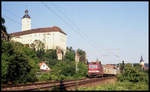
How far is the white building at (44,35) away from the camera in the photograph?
14380 centimetres

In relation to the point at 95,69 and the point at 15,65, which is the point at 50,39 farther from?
the point at 15,65

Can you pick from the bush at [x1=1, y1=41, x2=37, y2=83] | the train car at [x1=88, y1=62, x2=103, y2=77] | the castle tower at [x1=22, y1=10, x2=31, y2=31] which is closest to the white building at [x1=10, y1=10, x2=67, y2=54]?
the castle tower at [x1=22, y1=10, x2=31, y2=31]

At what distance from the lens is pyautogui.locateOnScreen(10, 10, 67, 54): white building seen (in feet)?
472

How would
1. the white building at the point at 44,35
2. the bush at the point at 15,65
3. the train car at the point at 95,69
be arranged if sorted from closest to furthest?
the bush at the point at 15,65 < the train car at the point at 95,69 < the white building at the point at 44,35

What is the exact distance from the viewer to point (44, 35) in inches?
5812

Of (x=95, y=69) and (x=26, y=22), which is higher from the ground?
(x=26, y=22)

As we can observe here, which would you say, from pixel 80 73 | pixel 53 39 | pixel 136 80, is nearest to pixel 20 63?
pixel 136 80

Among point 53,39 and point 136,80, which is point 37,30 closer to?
point 53,39

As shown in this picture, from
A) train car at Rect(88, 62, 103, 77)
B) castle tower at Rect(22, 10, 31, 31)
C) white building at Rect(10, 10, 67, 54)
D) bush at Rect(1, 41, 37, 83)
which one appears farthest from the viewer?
castle tower at Rect(22, 10, 31, 31)

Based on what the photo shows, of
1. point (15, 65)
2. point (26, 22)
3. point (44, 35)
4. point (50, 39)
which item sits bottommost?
point (15, 65)

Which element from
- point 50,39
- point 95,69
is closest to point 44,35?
point 50,39

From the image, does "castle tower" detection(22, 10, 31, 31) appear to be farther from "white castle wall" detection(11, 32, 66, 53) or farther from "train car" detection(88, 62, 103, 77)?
"train car" detection(88, 62, 103, 77)

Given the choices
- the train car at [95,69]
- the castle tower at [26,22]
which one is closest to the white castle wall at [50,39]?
the castle tower at [26,22]

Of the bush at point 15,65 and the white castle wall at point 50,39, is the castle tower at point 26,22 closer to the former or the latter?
the white castle wall at point 50,39
